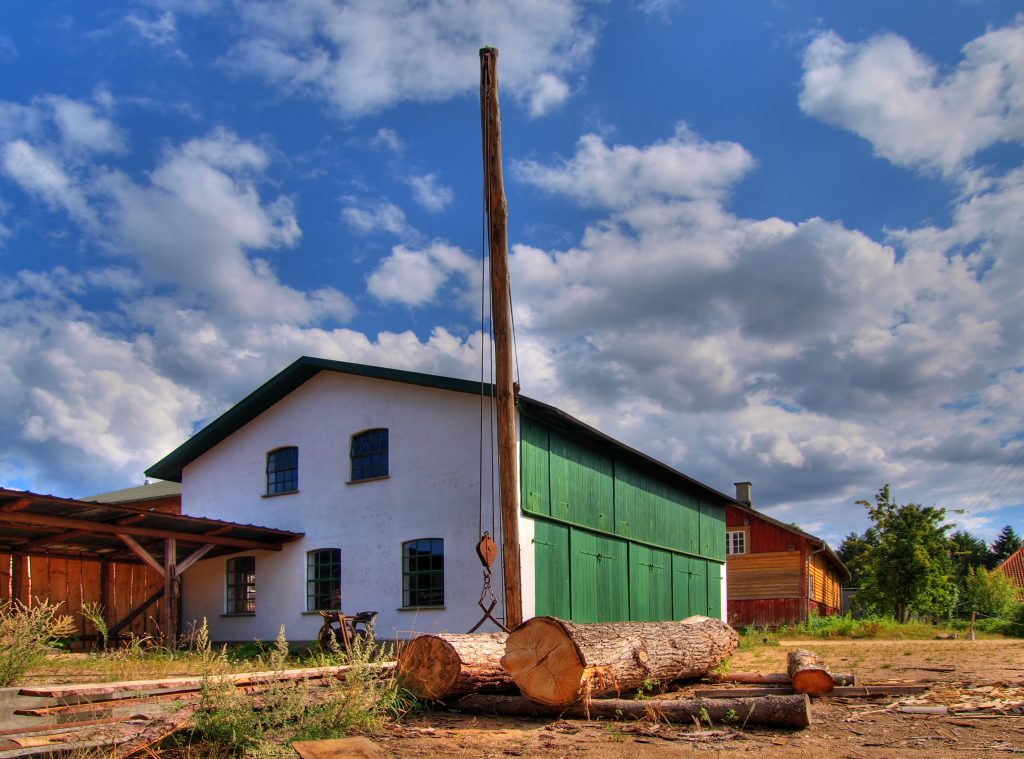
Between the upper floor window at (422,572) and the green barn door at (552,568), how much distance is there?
1.84 meters

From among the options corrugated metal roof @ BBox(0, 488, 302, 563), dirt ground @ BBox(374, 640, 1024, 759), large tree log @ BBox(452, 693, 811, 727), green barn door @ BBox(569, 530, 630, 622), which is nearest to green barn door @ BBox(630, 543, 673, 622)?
green barn door @ BBox(569, 530, 630, 622)

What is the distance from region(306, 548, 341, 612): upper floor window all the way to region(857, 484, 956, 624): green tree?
66.8 feet

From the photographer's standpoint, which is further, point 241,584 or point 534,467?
point 241,584

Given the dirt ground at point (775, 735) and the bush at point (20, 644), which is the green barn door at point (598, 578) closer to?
the dirt ground at point (775, 735)

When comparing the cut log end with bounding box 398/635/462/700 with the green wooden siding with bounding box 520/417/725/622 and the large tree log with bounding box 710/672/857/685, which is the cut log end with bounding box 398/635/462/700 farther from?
the green wooden siding with bounding box 520/417/725/622

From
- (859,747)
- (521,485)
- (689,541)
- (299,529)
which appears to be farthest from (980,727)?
(689,541)

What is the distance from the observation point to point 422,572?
16891 millimetres

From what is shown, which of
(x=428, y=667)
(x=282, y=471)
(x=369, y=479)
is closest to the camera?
(x=428, y=667)

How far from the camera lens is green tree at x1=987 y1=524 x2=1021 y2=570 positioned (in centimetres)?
7538

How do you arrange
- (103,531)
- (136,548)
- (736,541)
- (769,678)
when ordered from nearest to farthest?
(769,678), (103,531), (136,548), (736,541)

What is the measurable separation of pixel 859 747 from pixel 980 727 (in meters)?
1.60

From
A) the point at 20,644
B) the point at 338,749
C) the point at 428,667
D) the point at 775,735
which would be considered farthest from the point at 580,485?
the point at 338,749

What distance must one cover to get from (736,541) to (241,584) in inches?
821

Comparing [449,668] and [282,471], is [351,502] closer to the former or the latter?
[282,471]
